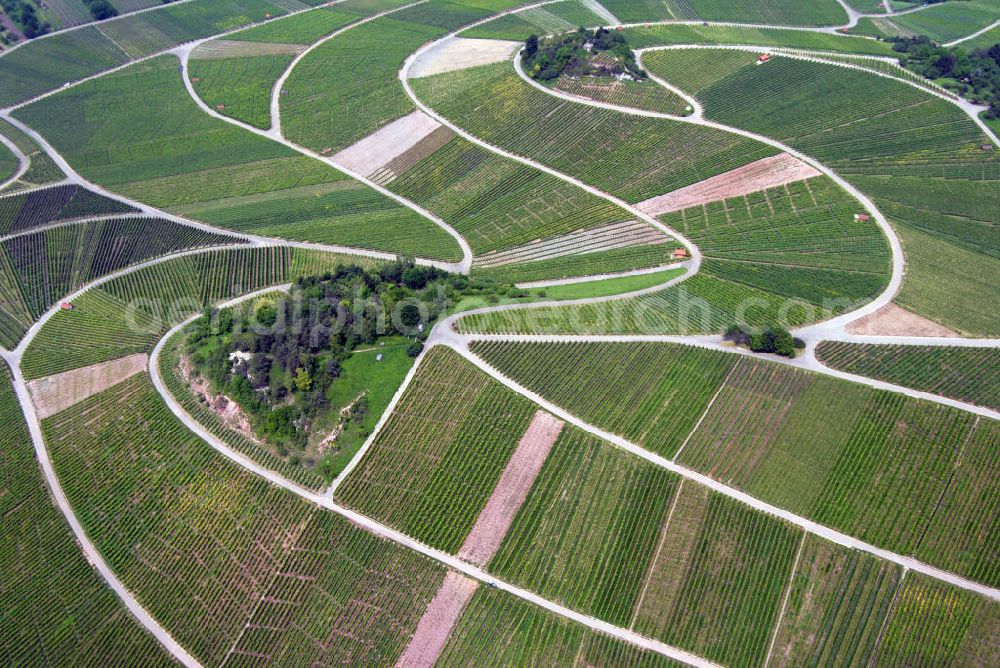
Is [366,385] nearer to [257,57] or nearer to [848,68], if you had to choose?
[257,57]

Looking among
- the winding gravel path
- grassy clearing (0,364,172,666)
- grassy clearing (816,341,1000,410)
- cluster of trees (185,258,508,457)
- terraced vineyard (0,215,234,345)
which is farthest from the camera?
Answer: terraced vineyard (0,215,234,345)

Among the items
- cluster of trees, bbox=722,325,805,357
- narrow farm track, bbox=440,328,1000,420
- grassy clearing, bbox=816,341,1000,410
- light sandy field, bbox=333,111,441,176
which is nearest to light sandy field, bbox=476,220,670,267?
narrow farm track, bbox=440,328,1000,420

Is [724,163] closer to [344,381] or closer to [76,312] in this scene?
[344,381]

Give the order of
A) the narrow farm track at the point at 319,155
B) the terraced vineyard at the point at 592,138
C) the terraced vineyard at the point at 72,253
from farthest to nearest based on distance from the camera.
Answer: the terraced vineyard at the point at 592,138
the narrow farm track at the point at 319,155
the terraced vineyard at the point at 72,253

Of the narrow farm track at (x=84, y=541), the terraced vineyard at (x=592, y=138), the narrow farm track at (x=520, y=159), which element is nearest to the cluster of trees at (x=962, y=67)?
the terraced vineyard at (x=592, y=138)

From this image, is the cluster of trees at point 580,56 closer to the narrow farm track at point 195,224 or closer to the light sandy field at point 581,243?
the light sandy field at point 581,243

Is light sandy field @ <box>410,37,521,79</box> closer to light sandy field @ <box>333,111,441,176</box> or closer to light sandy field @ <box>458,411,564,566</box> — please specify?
light sandy field @ <box>333,111,441,176</box>
